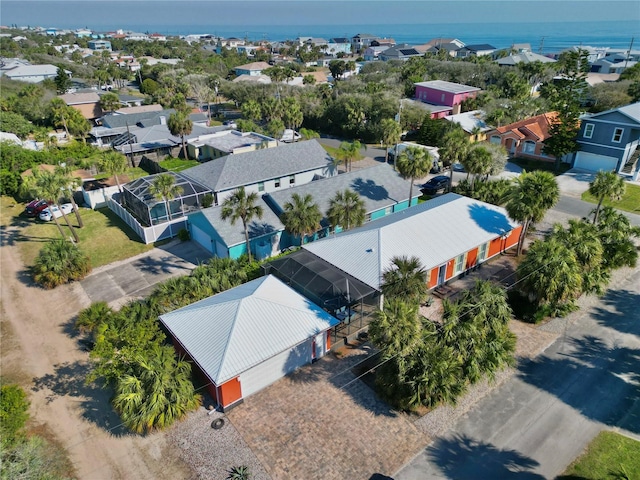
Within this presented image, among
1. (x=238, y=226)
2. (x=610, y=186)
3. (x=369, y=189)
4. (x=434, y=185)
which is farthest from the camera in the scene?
(x=434, y=185)

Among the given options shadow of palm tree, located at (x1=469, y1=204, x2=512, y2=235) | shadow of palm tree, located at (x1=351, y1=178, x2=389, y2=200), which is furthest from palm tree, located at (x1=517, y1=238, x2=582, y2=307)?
shadow of palm tree, located at (x1=351, y1=178, x2=389, y2=200)

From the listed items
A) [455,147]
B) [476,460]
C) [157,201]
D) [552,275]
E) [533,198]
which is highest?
[455,147]

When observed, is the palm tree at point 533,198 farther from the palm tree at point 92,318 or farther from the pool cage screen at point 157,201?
the palm tree at point 92,318

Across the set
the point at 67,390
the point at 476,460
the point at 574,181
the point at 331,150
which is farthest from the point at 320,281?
the point at 331,150

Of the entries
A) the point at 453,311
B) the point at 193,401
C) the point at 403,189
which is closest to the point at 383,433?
the point at 453,311

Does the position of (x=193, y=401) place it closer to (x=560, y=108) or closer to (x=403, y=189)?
(x=403, y=189)

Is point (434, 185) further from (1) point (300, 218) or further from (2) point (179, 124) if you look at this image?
(2) point (179, 124)
